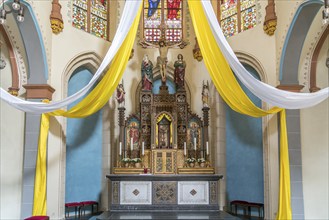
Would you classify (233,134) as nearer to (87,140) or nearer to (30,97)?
(87,140)

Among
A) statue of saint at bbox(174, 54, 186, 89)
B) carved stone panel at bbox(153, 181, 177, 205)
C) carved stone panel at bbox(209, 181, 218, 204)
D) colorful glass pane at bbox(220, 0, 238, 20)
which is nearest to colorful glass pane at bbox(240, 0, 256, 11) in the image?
colorful glass pane at bbox(220, 0, 238, 20)

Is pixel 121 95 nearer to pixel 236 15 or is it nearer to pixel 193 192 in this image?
pixel 193 192

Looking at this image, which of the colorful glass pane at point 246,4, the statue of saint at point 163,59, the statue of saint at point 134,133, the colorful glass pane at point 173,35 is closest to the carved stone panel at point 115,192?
the statue of saint at point 134,133

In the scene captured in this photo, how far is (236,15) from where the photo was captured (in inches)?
414

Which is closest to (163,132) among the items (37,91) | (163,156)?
(163,156)

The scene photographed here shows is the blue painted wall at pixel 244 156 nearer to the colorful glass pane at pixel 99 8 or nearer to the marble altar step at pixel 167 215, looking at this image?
the marble altar step at pixel 167 215

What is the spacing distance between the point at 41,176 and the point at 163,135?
336cm

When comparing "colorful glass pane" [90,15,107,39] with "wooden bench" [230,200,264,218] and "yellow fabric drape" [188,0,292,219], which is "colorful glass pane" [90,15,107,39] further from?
"wooden bench" [230,200,264,218]

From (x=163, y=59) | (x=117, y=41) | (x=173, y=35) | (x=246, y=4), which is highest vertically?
(x=246, y=4)

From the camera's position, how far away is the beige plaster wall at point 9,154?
8281 millimetres

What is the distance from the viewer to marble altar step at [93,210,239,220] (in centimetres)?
805

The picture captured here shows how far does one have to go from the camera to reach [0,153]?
8.31m

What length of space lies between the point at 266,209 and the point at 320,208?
3.88ft

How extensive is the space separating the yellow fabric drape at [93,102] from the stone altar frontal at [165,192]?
1.76 m
